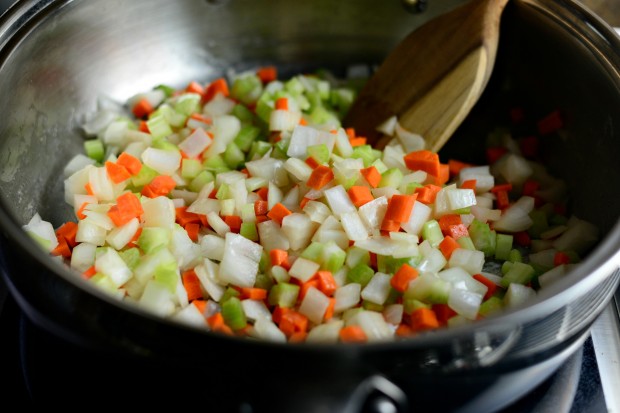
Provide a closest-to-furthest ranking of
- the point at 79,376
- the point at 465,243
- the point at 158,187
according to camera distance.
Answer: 1. the point at 79,376
2. the point at 465,243
3. the point at 158,187

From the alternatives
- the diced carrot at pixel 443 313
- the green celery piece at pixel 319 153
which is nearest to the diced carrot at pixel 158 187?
the green celery piece at pixel 319 153

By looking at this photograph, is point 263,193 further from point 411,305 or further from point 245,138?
point 411,305

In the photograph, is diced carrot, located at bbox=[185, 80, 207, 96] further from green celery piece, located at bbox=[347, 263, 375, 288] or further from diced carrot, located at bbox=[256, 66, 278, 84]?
green celery piece, located at bbox=[347, 263, 375, 288]

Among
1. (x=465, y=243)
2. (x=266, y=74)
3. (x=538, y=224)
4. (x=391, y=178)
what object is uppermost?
(x=266, y=74)

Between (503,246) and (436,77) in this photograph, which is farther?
(436,77)

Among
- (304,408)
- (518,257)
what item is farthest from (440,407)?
(518,257)

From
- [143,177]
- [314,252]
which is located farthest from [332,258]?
[143,177]
